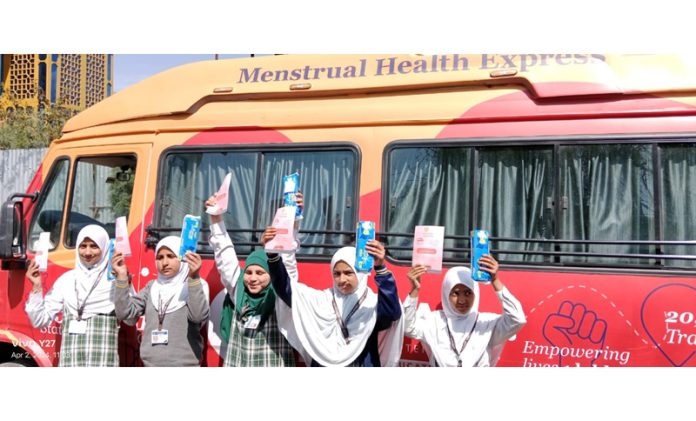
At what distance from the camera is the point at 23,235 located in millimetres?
4570

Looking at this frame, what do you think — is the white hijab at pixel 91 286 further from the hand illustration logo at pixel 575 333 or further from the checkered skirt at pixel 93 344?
the hand illustration logo at pixel 575 333

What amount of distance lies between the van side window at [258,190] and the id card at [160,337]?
2.25 ft

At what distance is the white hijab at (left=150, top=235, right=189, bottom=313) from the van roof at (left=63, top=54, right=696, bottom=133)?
1.13 metres

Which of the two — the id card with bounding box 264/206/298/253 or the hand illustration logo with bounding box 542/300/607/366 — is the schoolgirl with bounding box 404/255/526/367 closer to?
the hand illustration logo with bounding box 542/300/607/366

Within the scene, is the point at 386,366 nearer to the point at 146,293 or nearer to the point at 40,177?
the point at 146,293

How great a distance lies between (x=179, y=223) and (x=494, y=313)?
242 cm

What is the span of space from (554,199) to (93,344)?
3409 mm

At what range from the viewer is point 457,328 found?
12.0 feet

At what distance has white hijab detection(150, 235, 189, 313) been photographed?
13.4 feet

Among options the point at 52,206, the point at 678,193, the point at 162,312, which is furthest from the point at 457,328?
the point at 52,206

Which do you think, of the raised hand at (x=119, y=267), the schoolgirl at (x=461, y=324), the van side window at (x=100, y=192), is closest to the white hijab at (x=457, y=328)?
the schoolgirl at (x=461, y=324)

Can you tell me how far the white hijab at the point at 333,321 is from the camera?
3.62 meters

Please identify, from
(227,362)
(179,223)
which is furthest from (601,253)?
(179,223)

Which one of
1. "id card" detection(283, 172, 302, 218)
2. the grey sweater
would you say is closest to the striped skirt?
the grey sweater
